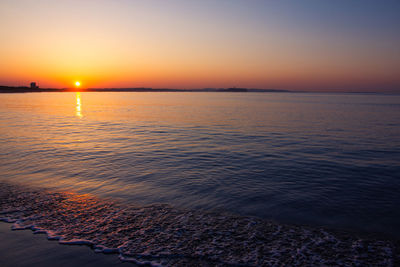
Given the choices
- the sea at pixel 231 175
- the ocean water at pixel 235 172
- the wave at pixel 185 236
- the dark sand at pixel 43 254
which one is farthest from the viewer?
the ocean water at pixel 235 172

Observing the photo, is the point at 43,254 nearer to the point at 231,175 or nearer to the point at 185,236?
the point at 185,236

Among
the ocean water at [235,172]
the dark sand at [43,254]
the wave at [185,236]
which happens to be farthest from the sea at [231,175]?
the dark sand at [43,254]

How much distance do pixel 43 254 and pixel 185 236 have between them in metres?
3.57

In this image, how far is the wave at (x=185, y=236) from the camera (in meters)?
6.14

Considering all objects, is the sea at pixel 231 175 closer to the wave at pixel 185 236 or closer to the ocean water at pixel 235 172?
the ocean water at pixel 235 172

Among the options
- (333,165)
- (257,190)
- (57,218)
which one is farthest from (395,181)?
(57,218)

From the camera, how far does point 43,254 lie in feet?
20.2

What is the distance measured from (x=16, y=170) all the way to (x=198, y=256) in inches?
457

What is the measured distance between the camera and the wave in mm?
6136

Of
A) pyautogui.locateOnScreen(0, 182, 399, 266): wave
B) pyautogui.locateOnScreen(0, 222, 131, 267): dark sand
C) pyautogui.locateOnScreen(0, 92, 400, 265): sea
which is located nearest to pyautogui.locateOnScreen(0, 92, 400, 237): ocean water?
pyautogui.locateOnScreen(0, 92, 400, 265): sea

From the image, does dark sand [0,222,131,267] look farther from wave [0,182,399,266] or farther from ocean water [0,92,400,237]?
ocean water [0,92,400,237]

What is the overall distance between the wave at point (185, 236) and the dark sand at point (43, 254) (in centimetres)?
21

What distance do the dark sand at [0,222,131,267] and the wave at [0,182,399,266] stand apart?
212 mm

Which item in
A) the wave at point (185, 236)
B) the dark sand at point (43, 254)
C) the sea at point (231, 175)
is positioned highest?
the sea at point (231, 175)
